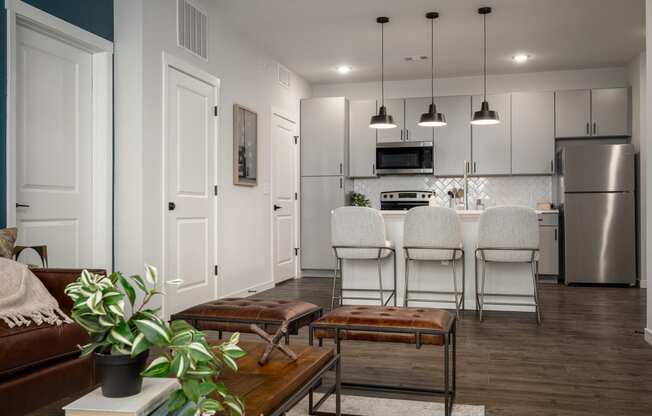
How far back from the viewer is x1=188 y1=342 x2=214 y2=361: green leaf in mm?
960

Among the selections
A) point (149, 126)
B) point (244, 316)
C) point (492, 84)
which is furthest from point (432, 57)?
point (244, 316)

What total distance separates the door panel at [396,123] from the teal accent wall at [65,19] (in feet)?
14.9

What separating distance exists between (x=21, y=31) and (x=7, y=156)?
0.81m

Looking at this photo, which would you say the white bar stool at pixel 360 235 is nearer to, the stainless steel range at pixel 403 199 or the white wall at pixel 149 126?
the white wall at pixel 149 126

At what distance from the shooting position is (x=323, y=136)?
7.94 meters

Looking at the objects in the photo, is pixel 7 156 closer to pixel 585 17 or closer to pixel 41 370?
pixel 41 370

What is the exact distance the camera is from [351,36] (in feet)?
20.5

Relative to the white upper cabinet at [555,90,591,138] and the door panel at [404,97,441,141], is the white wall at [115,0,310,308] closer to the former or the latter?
the door panel at [404,97,441,141]

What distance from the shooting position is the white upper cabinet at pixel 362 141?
26.7 feet

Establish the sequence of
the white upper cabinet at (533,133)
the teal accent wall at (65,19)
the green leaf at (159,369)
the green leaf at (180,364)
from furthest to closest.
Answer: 1. the white upper cabinet at (533,133)
2. the teal accent wall at (65,19)
3. the green leaf at (159,369)
4. the green leaf at (180,364)

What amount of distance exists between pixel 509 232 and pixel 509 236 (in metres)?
0.03

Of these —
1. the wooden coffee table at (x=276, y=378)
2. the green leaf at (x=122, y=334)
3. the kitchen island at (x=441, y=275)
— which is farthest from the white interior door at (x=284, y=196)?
the green leaf at (x=122, y=334)

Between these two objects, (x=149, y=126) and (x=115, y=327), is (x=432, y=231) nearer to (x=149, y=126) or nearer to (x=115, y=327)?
(x=149, y=126)

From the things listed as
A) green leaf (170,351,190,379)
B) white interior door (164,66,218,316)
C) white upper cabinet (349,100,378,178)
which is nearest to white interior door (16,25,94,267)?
white interior door (164,66,218,316)
